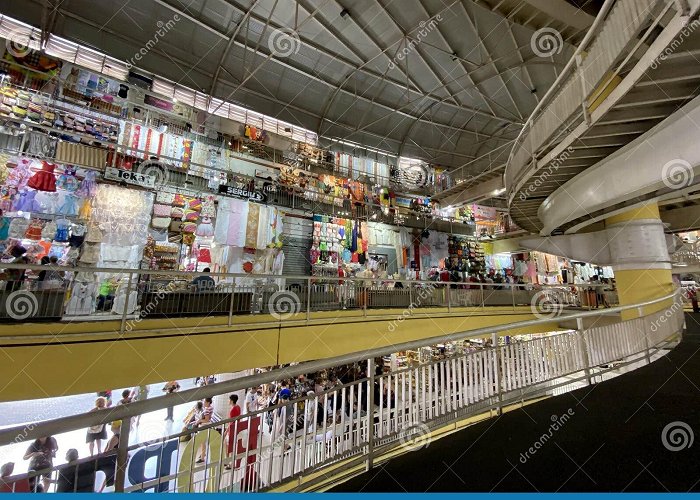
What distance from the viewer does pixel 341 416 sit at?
2.49 m

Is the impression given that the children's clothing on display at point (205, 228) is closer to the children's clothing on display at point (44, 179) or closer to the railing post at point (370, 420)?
the children's clothing on display at point (44, 179)

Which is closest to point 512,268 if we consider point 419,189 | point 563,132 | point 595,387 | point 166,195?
point 419,189

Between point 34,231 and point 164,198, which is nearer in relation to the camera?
point 34,231

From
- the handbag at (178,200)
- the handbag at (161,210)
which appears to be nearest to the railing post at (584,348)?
the handbag at (161,210)

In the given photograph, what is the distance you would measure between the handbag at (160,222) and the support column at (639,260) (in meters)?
14.0

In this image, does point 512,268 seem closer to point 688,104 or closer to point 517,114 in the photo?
point 517,114

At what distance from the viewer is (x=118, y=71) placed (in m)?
9.55

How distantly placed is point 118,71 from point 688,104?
14.3 meters

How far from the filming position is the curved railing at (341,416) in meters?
1.62

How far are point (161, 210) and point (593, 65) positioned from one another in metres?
10.7

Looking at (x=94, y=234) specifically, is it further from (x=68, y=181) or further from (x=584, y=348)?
(x=584, y=348)

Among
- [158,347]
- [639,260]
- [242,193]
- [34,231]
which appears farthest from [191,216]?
[639,260]

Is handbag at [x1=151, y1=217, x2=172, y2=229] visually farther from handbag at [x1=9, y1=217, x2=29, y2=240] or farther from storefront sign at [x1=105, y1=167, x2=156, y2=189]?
handbag at [x1=9, y1=217, x2=29, y2=240]

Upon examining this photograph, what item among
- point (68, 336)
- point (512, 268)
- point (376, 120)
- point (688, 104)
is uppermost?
point (376, 120)
